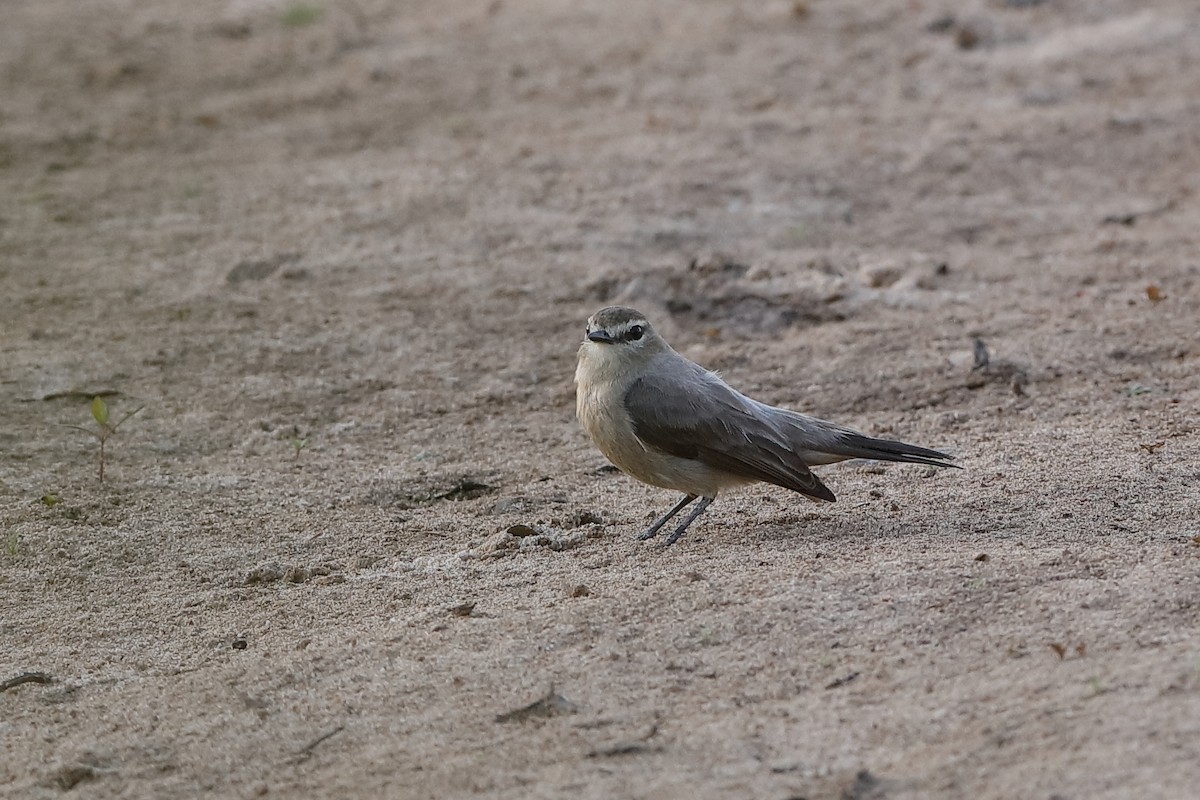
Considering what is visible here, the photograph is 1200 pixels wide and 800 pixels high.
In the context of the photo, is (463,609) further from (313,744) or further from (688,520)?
(688,520)

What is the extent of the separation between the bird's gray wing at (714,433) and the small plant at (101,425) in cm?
202

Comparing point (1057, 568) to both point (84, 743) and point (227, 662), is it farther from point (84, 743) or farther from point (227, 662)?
point (84, 743)

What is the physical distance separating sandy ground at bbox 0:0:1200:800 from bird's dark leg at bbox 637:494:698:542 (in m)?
0.09

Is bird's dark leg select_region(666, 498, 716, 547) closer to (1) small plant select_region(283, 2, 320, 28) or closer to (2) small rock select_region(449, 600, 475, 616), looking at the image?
(2) small rock select_region(449, 600, 475, 616)

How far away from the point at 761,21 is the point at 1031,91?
2.27m

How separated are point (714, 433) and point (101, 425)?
2398 millimetres

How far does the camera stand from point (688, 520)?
525cm

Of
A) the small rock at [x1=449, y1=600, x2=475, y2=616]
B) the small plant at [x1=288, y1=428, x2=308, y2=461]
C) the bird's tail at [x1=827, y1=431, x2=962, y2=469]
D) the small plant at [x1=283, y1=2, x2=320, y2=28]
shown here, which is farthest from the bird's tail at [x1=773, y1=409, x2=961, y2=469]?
the small plant at [x1=283, y1=2, x2=320, y2=28]

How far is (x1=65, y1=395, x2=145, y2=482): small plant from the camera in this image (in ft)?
18.0

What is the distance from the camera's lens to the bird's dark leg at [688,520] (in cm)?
508

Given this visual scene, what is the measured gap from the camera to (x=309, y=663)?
4.22 meters

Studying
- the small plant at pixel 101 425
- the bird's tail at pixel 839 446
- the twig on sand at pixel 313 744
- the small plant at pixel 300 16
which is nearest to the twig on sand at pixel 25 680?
the twig on sand at pixel 313 744

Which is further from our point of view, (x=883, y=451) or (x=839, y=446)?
(x=839, y=446)

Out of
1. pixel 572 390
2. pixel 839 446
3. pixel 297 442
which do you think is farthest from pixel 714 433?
pixel 297 442
